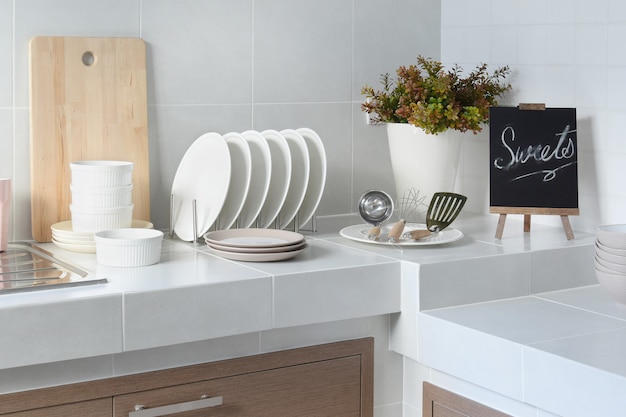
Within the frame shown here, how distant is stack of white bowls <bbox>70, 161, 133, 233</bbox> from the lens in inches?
79.0

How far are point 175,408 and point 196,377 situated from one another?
79mm

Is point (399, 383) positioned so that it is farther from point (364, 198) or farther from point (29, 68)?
point (29, 68)

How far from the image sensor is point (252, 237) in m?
2.10

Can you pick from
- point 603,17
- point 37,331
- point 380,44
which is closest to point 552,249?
point 603,17

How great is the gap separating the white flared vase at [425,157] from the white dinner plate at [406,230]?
0.16m

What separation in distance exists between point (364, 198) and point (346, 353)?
434 mm

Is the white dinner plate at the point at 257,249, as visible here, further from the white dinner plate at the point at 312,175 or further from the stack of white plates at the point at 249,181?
the white dinner plate at the point at 312,175

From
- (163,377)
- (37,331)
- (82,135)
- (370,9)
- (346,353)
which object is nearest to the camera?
(37,331)

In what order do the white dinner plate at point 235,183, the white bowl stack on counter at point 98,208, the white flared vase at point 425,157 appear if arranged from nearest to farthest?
the white bowl stack on counter at point 98,208 → the white dinner plate at point 235,183 → the white flared vase at point 425,157

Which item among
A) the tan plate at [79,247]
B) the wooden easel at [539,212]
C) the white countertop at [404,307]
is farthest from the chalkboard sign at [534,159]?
the tan plate at [79,247]

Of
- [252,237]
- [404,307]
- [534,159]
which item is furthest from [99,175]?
[534,159]

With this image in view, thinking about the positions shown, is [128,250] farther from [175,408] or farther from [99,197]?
[175,408]

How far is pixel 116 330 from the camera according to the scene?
1.64 metres

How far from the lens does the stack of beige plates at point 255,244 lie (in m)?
1.93
